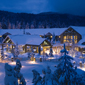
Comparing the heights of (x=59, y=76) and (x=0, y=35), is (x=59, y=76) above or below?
below

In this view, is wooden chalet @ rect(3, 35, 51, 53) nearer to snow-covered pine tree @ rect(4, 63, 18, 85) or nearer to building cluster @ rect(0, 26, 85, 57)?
building cluster @ rect(0, 26, 85, 57)

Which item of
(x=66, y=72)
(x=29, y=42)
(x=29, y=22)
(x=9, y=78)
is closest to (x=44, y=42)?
(x=29, y=42)

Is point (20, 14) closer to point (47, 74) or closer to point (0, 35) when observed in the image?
point (0, 35)

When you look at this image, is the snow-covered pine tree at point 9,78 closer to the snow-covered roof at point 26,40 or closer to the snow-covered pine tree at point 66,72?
the snow-covered pine tree at point 66,72

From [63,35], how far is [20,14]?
15394cm

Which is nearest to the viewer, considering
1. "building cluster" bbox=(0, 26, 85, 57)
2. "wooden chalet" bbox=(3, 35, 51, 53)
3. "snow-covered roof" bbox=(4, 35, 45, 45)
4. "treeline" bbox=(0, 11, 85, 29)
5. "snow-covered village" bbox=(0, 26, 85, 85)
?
"snow-covered village" bbox=(0, 26, 85, 85)

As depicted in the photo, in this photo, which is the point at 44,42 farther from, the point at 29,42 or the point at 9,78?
the point at 9,78

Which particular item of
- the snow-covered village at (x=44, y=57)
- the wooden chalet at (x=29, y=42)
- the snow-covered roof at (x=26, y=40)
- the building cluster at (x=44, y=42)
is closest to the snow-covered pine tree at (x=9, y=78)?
the snow-covered village at (x=44, y=57)

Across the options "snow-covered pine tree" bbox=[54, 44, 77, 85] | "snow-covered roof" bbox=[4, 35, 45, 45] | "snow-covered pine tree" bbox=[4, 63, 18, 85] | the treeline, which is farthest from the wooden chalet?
the treeline

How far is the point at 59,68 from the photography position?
6.14 metres

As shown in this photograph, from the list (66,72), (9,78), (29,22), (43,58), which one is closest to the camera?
(66,72)

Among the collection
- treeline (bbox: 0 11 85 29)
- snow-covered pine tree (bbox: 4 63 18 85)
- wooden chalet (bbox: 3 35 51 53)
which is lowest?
snow-covered pine tree (bbox: 4 63 18 85)

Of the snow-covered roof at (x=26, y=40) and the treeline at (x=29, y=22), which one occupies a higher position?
the treeline at (x=29, y=22)

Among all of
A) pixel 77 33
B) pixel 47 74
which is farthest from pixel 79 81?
pixel 77 33
